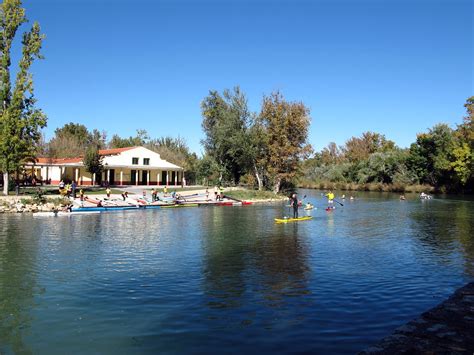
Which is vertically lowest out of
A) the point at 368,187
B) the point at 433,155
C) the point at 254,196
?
the point at 254,196

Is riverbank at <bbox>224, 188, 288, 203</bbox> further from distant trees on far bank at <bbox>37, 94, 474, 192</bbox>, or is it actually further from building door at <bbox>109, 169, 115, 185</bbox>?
building door at <bbox>109, 169, 115, 185</bbox>

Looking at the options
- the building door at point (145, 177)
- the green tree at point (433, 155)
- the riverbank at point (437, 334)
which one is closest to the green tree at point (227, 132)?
the building door at point (145, 177)

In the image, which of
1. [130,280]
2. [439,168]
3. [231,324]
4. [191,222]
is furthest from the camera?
[439,168]

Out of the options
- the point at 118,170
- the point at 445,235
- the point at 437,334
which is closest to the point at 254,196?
the point at 118,170

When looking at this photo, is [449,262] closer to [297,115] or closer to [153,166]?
[297,115]

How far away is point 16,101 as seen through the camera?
4131 centimetres

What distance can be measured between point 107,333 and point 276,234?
16.3 metres

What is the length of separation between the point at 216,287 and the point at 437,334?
6.90 m

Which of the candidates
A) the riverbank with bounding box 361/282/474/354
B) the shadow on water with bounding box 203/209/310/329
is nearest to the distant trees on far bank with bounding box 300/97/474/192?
the shadow on water with bounding box 203/209/310/329

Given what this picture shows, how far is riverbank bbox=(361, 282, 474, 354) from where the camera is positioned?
7.41 metres

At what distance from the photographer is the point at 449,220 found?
33156mm

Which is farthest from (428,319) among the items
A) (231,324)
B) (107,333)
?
(107,333)

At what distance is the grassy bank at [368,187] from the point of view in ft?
264

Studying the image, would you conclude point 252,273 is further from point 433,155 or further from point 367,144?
point 367,144
